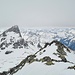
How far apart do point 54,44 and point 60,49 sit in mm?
7070

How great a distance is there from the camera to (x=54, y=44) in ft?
282

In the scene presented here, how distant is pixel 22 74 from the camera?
155 ft

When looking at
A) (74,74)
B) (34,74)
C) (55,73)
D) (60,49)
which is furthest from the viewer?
(60,49)

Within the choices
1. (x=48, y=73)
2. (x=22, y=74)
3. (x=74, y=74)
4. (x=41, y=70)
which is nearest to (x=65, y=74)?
(x=74, y=74)

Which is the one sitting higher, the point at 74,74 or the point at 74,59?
the point at 74,74

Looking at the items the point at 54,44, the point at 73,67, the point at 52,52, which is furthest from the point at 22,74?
the point at 54,44

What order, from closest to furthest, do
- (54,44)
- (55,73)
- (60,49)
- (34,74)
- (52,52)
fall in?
(55,73) < (34,74) < (52,52) < (60,49) < (54,44)

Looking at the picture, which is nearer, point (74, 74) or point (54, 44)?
point (74, 74)

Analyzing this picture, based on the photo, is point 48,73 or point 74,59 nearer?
point 48,73

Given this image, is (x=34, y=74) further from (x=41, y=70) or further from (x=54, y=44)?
(x=54, y=44)

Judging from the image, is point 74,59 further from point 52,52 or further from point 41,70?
point 41,70

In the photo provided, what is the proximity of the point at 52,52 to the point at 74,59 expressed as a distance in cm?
1116

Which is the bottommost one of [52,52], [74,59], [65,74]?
[74,59]

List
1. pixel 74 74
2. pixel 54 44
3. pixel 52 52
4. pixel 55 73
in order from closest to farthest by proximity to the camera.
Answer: pixel 74 74
pixel 55 73
pixel 52 52
pixel 54 44
